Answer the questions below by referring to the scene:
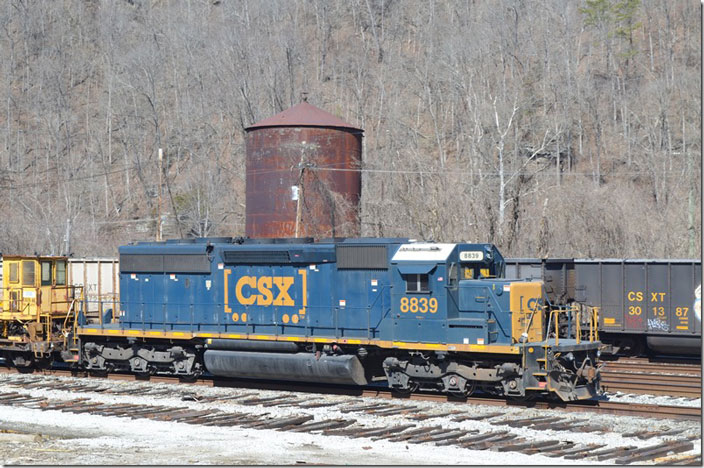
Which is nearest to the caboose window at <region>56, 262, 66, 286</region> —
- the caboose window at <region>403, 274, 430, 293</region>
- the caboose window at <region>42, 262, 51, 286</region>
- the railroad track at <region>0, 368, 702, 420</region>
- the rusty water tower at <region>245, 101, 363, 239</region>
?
the caboose window at <region>42, 262, 51, 286</region>

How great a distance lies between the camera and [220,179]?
61.8 metres

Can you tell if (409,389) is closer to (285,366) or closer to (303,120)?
(285,366)

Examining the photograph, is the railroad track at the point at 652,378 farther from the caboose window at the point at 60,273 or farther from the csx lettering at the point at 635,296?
the caboose window at the point at 60,273

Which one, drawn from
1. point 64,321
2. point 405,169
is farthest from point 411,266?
point 405,169

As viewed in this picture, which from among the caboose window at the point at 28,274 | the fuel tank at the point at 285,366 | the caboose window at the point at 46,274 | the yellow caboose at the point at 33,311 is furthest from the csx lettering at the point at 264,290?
the caboose window at the point at 28,274

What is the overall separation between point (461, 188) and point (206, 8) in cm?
5407

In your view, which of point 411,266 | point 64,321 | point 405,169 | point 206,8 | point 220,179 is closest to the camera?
point 411,266

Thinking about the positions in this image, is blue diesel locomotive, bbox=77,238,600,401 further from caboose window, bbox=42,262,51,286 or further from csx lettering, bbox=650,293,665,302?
csx lettering, bbox=650,293,665,302

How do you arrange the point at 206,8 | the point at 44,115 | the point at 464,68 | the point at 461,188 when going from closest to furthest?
the point at 461,188 < the point at 464,68 < the point at 44,115 < the point at 206,8

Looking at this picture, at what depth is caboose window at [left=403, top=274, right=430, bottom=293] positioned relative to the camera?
58.9ft

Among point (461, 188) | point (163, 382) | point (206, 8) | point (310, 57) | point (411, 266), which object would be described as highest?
point (206, 8)

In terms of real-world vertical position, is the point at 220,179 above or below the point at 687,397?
above

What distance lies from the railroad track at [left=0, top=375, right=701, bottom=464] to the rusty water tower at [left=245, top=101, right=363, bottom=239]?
1476cm

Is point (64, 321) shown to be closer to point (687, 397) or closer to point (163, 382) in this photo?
point (163, 382)
